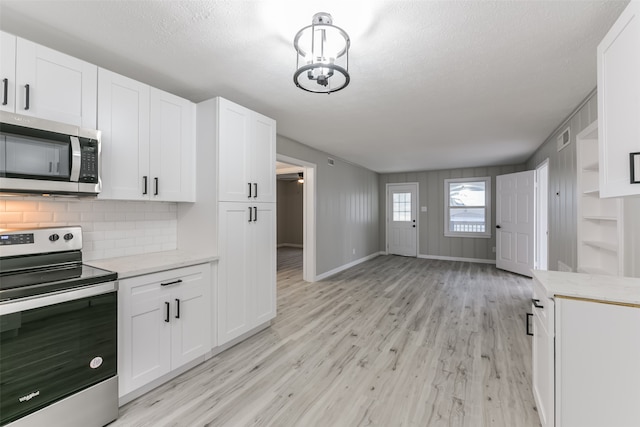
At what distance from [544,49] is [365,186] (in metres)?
5.45

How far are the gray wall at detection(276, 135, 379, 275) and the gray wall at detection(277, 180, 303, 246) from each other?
332 centimetres

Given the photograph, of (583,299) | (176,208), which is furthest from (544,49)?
(176,208)

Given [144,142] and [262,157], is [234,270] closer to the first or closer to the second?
[262,157]

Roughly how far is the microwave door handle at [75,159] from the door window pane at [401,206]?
7443 mm

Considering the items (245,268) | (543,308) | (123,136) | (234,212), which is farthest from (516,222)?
(123,136)

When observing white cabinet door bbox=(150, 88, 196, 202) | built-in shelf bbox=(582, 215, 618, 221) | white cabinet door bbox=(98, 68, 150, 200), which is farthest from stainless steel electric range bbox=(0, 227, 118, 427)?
built-in shelf bbox=(582, 215, 618, 221)

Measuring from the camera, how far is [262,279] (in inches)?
119

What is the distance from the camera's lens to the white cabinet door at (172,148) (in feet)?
7.67

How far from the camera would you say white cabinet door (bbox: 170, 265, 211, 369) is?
2201 mm

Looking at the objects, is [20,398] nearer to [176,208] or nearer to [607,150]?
[176,208]

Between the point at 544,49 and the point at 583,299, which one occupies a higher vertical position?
the point at 544,49

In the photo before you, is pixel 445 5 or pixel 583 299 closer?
pixel 583 299

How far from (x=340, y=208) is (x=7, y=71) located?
507 cm

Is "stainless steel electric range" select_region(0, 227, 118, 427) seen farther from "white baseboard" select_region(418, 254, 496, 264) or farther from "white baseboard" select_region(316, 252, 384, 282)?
"white baseboard" select_region(418, 254, 496, 264)
